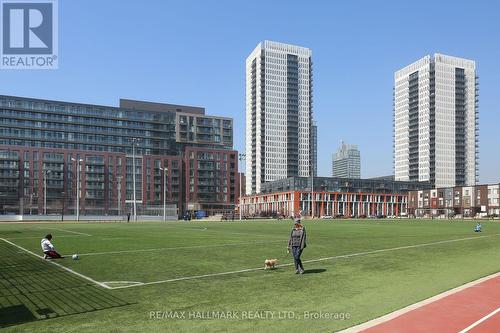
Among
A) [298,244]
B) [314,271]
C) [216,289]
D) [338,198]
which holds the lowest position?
[338,198]

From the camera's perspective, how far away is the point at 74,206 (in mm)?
101062

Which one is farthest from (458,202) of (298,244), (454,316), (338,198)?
(454,316)

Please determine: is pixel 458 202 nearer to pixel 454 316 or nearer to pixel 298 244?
pixel 298 244

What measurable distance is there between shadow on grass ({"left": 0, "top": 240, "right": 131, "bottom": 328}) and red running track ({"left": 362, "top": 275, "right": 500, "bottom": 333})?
23.0 feet

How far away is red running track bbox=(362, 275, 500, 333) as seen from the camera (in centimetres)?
945

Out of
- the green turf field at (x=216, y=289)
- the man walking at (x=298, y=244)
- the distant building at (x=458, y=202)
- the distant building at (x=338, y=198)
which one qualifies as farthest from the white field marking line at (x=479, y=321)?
the distant building at (x=338, y=198)

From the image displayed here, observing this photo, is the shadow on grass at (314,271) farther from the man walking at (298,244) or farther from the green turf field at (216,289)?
the man walking at (298,244)

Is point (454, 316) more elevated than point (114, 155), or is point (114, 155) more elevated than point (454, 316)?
point (114, 155)

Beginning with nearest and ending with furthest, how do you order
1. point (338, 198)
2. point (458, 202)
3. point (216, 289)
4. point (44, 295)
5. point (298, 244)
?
point (44, 295) < point (216, 289) < point (298, 244) < point (458, 202) < point (338, 198)

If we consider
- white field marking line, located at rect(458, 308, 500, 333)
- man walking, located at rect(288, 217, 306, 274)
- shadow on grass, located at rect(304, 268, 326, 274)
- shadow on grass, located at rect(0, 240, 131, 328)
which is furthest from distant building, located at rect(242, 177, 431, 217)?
white field marking line, located at rect(458, 308, 500, 333)

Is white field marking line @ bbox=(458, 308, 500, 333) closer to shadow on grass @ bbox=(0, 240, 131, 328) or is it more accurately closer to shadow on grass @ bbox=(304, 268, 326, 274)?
shadow on grass @ bbox=(304, 268, 326, 274)

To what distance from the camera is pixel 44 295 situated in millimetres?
13094

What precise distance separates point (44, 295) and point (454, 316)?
1117 cm

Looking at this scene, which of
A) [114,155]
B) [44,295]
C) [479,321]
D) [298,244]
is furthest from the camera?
[114,155]
